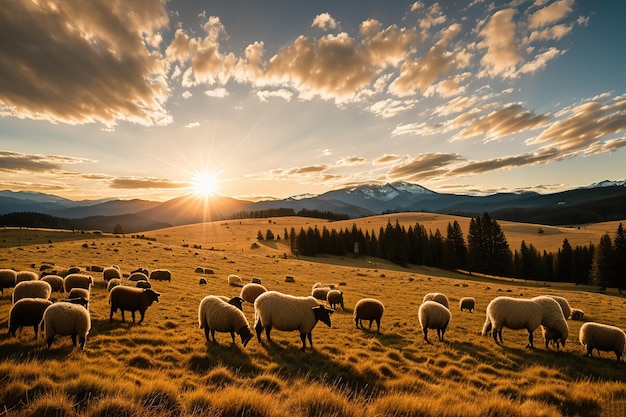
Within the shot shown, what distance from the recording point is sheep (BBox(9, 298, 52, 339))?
10594 millimetres

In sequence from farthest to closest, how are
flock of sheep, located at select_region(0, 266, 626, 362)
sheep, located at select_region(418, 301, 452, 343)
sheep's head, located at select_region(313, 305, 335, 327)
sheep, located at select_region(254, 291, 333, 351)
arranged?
sheep, located at select_region(418, 301, 452, 343)
sheep's head, located at select_region(313, 305, 335, 327)
sheep, located at select_region(254, 291, 333, 351)
flock of sheep, located at select_region(0, 266, 626, 362)

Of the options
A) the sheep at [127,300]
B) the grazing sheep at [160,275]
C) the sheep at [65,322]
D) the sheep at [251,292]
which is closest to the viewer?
the sheep at [65,322]

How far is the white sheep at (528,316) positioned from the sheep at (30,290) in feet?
77.8

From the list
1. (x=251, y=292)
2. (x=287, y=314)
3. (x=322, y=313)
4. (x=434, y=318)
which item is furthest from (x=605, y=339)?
(x=251, y=292)

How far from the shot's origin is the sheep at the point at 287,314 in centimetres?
1295

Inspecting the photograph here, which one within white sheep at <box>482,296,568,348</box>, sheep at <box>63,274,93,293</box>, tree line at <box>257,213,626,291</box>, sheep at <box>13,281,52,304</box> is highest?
sheep at <box>13,281,52,304</box>

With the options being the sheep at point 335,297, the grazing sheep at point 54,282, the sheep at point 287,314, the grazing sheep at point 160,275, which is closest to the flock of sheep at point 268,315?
the sheep at point 287,314

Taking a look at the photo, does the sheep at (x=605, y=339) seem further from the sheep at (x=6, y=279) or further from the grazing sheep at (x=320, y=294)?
the sheep at (x=6, y=279)

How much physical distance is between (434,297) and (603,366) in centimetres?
1130

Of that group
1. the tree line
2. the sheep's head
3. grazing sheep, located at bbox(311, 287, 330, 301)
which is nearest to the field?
the sheep's head

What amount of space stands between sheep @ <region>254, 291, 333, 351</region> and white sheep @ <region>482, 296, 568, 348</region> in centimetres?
A: 955

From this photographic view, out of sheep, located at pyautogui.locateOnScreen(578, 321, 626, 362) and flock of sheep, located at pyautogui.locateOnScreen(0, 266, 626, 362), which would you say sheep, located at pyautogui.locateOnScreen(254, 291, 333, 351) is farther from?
sheep, located at pyautogui.locateOnScreen(578, 321, 626, 362)

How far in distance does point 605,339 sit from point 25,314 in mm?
25500

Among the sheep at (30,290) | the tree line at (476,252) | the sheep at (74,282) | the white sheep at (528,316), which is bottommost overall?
the tree line at (476,252)
